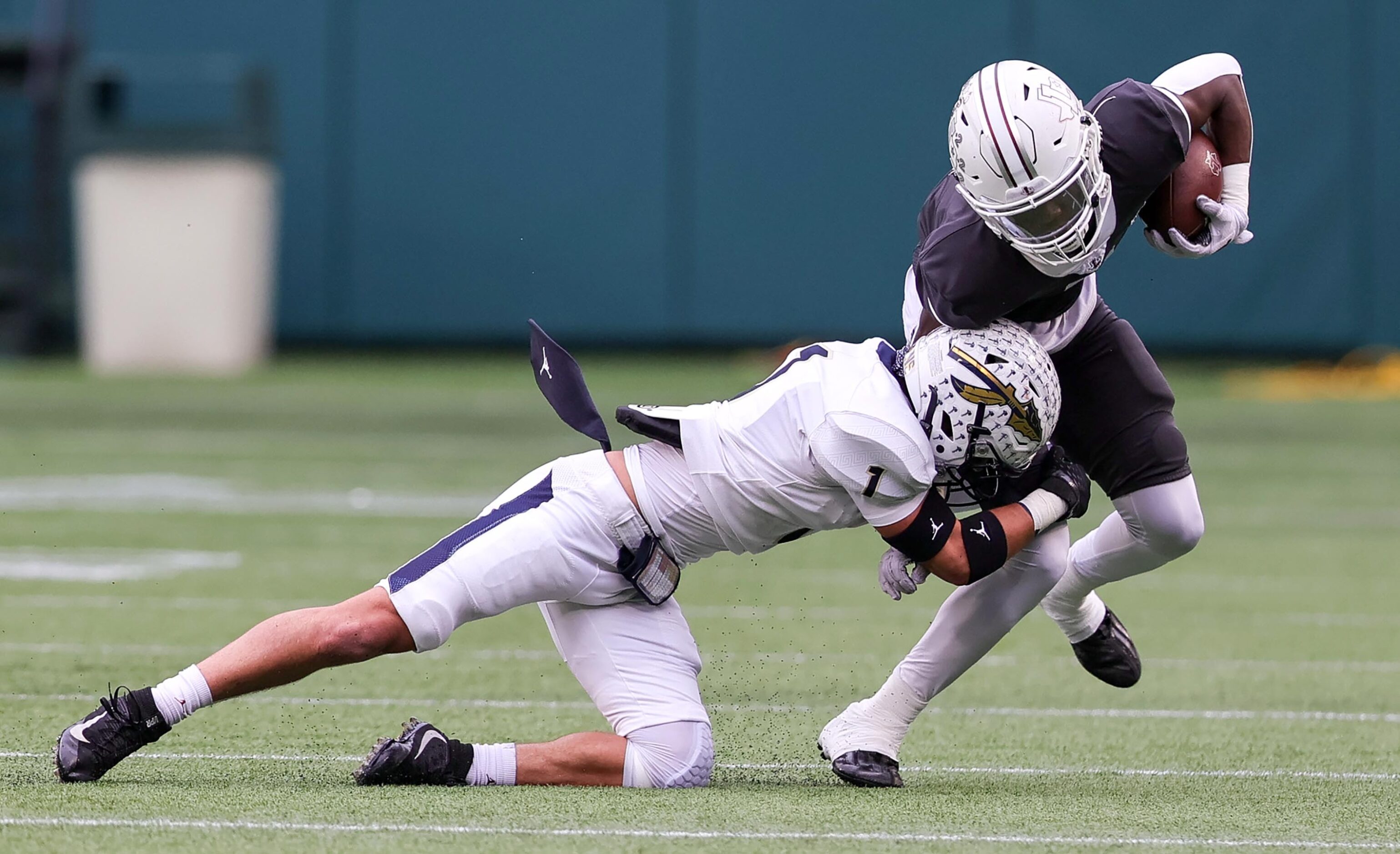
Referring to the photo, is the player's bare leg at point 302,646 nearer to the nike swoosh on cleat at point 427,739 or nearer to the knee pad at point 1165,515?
the nike swoosh on cleat at point 427,739

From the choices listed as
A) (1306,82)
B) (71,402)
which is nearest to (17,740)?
(71,402)

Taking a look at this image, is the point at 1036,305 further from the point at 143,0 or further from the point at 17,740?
the point at 143,0

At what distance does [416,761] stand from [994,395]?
1.36 meters

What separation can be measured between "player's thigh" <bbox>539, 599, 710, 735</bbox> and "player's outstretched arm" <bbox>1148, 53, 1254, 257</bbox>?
140 centimetres

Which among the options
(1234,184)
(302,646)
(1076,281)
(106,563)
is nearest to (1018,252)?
(1076,281)

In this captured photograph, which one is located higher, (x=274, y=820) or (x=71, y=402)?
(x=274, y=820)

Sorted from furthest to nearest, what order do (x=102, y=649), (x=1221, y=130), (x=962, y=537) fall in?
(x=102, y=649) → (x=1221, y=130) → (x=962, y=537)

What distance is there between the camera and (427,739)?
4.12 m

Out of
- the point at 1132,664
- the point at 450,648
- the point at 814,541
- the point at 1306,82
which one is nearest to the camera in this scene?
the point at 1132,664

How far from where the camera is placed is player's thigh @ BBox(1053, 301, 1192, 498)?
4594 millimetres

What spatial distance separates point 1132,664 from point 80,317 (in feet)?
44.2

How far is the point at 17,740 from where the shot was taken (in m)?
4.57

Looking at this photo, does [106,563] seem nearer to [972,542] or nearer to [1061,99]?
[972,542]

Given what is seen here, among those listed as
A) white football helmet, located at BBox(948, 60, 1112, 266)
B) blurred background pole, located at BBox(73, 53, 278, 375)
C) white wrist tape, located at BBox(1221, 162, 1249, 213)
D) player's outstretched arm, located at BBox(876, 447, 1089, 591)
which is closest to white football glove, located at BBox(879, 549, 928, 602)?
player's outstretched arm, located at BBox(876, 447, 1089, 591)
